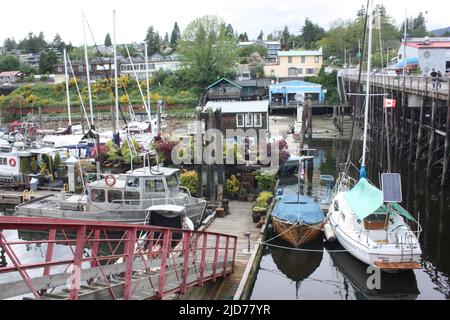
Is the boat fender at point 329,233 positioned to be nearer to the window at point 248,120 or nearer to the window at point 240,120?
the window at point 248,120

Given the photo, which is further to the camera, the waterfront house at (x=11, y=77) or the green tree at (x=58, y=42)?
the green tree at (x=58, y=42)

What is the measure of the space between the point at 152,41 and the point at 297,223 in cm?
10729

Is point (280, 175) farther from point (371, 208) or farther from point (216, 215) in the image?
point (371, 208)

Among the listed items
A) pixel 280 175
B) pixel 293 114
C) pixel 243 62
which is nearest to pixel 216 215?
pixel 280 175

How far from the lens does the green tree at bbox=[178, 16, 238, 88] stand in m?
71.8

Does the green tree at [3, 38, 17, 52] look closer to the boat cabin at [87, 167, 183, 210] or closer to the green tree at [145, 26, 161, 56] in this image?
the green tree at [145, 26, 161, 56]

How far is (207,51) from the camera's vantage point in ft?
234

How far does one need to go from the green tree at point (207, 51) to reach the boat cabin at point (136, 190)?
52983 mm

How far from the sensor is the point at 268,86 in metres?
70.2

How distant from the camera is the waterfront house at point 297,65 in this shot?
7938 cm

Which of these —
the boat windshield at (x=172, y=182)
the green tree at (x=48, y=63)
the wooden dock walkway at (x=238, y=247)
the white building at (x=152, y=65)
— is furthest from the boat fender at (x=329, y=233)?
the green tree at (x=48, y=63)

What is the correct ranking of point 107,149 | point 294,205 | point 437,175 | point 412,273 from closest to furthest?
point 412,273 < point 294,205 < point 437,175 < point 107,149
